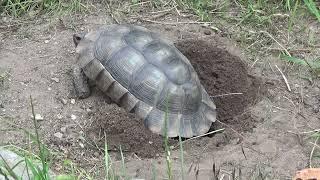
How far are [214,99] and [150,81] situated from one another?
0.60 m

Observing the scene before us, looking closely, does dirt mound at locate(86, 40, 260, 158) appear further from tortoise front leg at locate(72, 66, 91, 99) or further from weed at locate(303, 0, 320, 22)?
weed at locate(303, 0, 320, 22)

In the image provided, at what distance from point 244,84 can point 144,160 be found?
1108 mm

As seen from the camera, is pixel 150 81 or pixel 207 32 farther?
pixel 207 32

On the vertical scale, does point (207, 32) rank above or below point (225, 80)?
above

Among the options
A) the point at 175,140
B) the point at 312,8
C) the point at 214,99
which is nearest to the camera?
the point at 175,140

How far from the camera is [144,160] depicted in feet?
13.0

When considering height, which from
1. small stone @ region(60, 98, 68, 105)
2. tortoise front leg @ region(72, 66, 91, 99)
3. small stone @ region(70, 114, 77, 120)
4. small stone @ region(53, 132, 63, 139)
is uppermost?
tortoise front leg @ region(72, 66, 91, 99)

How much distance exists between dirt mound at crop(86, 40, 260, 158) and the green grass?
97cm

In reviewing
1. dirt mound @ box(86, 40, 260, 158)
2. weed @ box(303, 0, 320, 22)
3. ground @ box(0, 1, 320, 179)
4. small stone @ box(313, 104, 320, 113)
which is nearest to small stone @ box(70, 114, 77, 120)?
ground @ box(0, 1, 320, 179)

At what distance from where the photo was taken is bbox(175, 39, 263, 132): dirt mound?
4461 mm

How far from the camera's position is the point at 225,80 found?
4668mm

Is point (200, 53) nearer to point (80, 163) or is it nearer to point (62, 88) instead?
point (62, 88)

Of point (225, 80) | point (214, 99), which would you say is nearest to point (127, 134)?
point (214, 99)

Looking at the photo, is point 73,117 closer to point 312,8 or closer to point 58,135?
point 58,135
